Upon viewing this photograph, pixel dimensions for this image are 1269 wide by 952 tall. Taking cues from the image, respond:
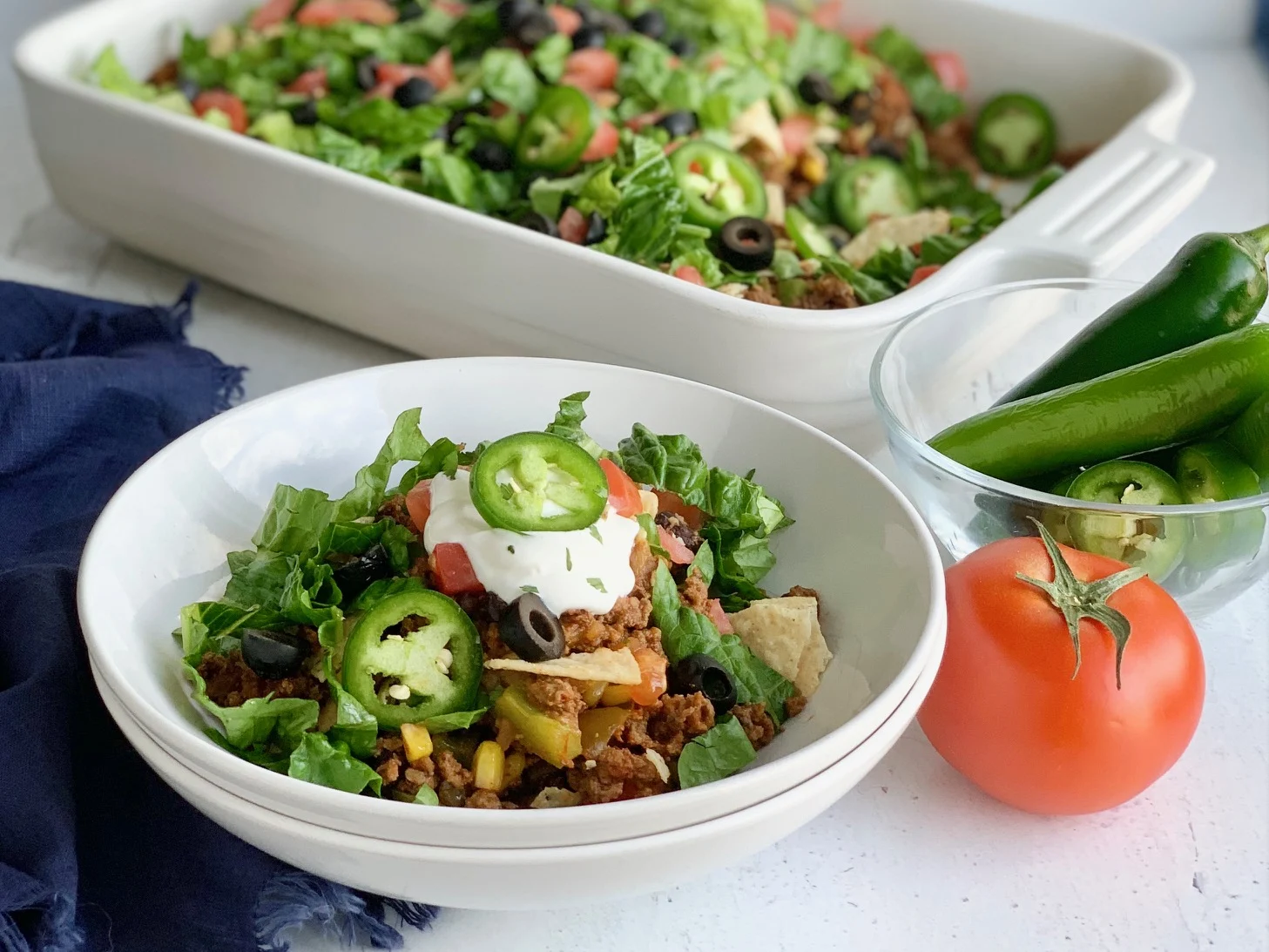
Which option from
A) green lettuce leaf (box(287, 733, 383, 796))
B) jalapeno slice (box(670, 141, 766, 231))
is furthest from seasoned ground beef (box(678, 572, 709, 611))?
jalapeno slice (box(670, 141, 766, 231))

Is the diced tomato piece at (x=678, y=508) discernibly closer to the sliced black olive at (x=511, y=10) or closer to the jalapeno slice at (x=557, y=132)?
the jalapeno slice at (x=557, y=132)

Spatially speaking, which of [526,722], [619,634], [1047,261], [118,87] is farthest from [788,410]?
[118,87]

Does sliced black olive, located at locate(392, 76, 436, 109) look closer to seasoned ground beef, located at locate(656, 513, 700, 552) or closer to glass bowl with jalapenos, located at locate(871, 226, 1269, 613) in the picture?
glass bowl with jalapenos, located at locate(871, 226, 1269, 613)

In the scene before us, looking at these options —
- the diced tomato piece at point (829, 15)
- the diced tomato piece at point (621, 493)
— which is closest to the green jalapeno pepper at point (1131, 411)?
the diced tomato piece at point (621, 493)

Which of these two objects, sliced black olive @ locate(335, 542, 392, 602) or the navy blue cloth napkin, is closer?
the navy blue cloth napkin

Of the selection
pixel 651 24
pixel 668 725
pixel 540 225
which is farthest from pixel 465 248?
pixel 651 24

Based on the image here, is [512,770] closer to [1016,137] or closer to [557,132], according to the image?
[557,132]

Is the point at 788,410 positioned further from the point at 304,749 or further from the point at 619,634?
the point at 304,749
